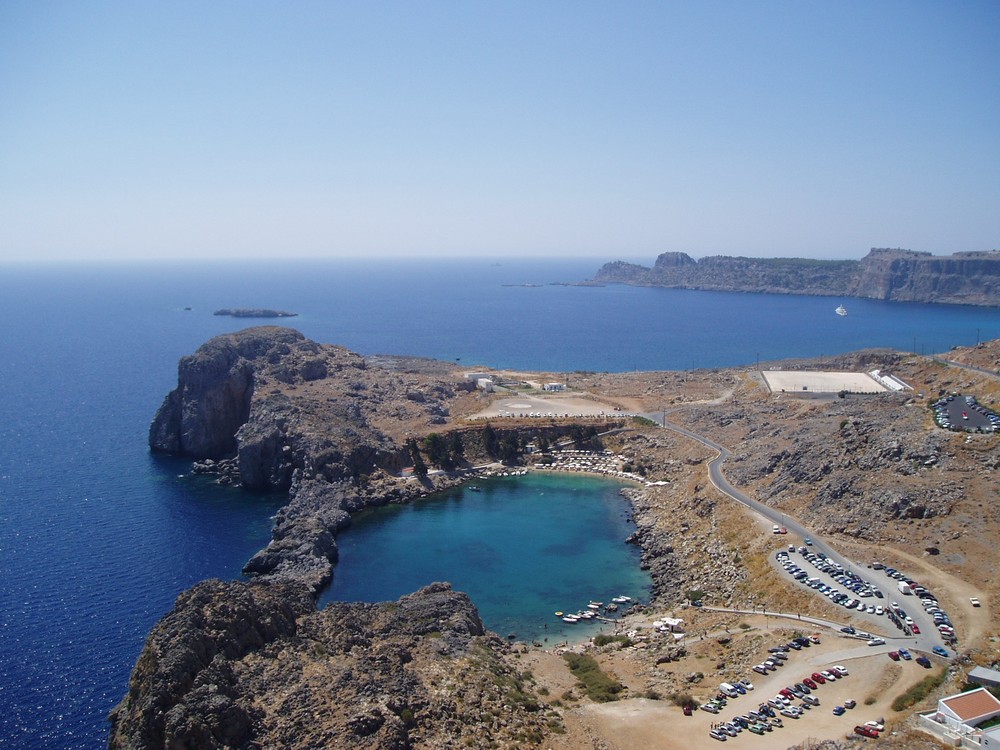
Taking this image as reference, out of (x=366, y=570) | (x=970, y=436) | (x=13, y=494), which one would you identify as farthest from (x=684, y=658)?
(x=13, y=494)

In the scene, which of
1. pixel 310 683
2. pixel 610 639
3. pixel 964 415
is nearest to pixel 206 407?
pixel 610 639

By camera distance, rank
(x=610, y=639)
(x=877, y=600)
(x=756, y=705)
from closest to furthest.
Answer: (x=756, y=705), (x=877, y=600), (x=610, y=639)

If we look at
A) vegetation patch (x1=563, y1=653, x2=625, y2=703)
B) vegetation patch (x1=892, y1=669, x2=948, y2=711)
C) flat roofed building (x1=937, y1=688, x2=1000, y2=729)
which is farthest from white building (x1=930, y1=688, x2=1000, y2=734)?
vegetation patch (x1=563, y1=653, x2=625, y2=703)

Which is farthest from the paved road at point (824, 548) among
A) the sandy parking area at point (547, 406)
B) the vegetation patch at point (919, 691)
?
the sandy parking area at point (547, 406)

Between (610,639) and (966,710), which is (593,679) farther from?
(966,710)

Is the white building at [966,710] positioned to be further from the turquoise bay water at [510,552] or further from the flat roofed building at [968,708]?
the turquoise bay water at [510,552]

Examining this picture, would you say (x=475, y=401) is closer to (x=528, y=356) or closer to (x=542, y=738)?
(x=528, y=356)
